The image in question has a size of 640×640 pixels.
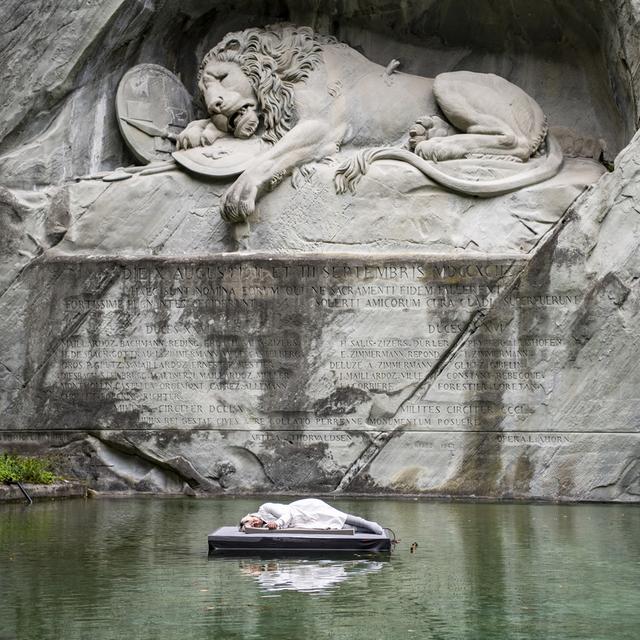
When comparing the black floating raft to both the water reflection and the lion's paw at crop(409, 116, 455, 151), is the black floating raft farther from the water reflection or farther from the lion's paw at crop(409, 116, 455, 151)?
the lion's paw at crop(409, 116, 455, 151)

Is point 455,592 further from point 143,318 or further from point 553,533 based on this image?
point 143,318

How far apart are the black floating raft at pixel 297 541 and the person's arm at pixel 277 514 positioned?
85 millimetres

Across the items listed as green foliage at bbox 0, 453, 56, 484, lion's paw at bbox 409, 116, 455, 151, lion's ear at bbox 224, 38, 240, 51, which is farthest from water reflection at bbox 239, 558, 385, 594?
lion's ear at bbox 224, 38, 240, 51

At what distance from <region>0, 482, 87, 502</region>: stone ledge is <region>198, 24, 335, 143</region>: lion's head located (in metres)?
4.26

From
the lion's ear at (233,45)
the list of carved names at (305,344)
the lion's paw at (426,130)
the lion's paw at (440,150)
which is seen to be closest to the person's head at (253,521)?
the list of carved names at (305,344)

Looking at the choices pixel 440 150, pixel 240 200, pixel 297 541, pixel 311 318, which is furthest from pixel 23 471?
pixel 440 150

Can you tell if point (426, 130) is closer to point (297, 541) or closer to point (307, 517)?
point (307, 517)

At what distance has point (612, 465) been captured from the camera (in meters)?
13.1

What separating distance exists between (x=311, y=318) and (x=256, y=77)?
9.43 ft

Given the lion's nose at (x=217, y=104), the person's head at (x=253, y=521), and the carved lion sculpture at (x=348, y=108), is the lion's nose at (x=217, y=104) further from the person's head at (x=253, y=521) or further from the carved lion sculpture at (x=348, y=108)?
the person's head at (x=253, y=521)

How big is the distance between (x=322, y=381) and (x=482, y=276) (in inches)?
77.0

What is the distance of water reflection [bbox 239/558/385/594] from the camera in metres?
7.54

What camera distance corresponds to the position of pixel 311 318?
13.6m

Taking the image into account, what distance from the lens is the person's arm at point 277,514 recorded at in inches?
341
